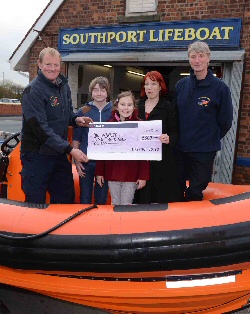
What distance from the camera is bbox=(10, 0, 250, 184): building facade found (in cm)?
584

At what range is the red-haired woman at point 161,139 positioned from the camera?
2.88 m

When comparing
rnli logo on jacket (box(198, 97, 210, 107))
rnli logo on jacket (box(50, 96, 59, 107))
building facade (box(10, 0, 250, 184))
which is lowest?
rnli logo on jacket (box(50, 96, 59, 107))

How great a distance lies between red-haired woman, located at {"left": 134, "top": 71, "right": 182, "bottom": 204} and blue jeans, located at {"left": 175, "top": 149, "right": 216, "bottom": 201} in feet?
0.52

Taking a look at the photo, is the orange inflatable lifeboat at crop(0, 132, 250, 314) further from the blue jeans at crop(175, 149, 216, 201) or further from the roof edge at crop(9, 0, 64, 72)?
the roof edge at crop(9, 0, 64, 72)

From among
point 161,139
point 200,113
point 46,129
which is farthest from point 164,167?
point 46,129

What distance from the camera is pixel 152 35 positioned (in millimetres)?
6469

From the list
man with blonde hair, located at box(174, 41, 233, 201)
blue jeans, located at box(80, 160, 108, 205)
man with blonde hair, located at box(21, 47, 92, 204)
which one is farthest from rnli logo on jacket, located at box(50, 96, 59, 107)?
man with blonde hair, located at box(174, 41, 233, 201)

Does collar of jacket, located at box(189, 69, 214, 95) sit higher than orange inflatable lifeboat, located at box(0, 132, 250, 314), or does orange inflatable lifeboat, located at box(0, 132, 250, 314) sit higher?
collar of jacket, located at box(189, 69, 214, 95)

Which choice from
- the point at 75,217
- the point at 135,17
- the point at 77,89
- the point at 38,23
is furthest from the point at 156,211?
the point at 38,23

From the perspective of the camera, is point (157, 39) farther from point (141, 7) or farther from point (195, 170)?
point (195, 170)

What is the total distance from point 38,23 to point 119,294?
654cm

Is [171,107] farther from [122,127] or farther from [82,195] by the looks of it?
[82,195]

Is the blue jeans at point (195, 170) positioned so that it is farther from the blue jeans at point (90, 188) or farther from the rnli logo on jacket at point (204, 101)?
the blue jeans at point (90, 188)

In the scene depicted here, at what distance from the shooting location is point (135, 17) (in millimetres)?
6625
